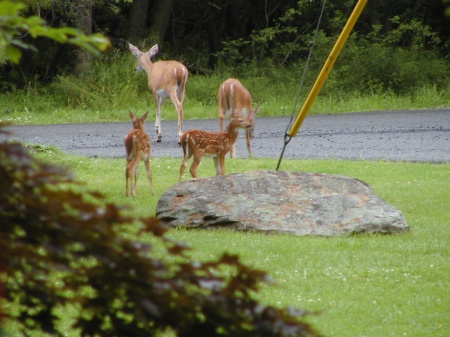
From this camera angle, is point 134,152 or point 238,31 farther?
point 238,31

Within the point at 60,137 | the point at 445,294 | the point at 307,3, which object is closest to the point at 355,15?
the point at 445,294

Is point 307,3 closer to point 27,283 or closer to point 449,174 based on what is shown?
point 449,174

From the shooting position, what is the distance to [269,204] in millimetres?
8602

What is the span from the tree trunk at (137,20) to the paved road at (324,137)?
7785 mm

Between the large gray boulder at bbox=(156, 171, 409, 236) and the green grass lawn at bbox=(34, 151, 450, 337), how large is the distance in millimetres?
151

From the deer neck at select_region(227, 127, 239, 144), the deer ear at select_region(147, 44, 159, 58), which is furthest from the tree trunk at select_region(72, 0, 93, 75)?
the deer neck at select_region(227, 127, 239, 144)

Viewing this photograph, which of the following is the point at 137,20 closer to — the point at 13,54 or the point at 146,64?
the point at 146,64

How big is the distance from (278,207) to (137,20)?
20.4m

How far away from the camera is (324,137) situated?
1742cm

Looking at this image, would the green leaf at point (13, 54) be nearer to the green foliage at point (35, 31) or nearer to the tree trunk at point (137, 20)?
the green foliage at point (35, 31)

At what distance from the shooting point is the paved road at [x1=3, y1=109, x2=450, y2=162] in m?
15.2

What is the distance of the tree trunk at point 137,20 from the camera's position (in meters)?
28.1

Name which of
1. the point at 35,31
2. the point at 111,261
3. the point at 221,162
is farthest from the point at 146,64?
the point at 111,261

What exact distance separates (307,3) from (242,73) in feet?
11.9
